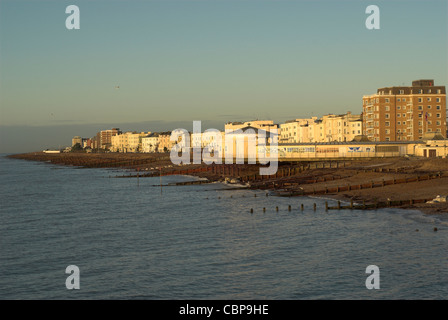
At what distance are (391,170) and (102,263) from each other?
61.7 m

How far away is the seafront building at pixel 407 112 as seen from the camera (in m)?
148

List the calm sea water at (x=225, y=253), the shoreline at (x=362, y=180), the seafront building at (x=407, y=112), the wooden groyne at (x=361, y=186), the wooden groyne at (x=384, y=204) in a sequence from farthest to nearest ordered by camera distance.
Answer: the seafront building at (x=407, y=112), the wooden groyne at (x=361, y=186), the shoreline at (x=362, y=180), the wooden groyne at (x=384, y=204), the calm sea water at (x=225, y=253)

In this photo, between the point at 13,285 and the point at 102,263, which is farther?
the point at 102,263

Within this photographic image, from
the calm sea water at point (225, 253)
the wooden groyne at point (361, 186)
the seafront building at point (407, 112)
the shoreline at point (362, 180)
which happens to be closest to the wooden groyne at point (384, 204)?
the shoreline at point (362, 180)

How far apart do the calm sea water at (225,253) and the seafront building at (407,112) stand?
92794 millimetres

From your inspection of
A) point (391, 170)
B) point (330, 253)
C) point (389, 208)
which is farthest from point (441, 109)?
point (330, 253)

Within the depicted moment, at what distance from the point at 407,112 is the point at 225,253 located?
124m

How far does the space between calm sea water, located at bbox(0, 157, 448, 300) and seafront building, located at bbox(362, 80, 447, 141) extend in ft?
304

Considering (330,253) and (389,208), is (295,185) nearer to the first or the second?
(389,208)

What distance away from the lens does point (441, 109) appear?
489 ft

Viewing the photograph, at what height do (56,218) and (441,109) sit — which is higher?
(441,109)

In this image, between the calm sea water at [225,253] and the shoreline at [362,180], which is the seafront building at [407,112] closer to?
the shoreline at [362,180]
